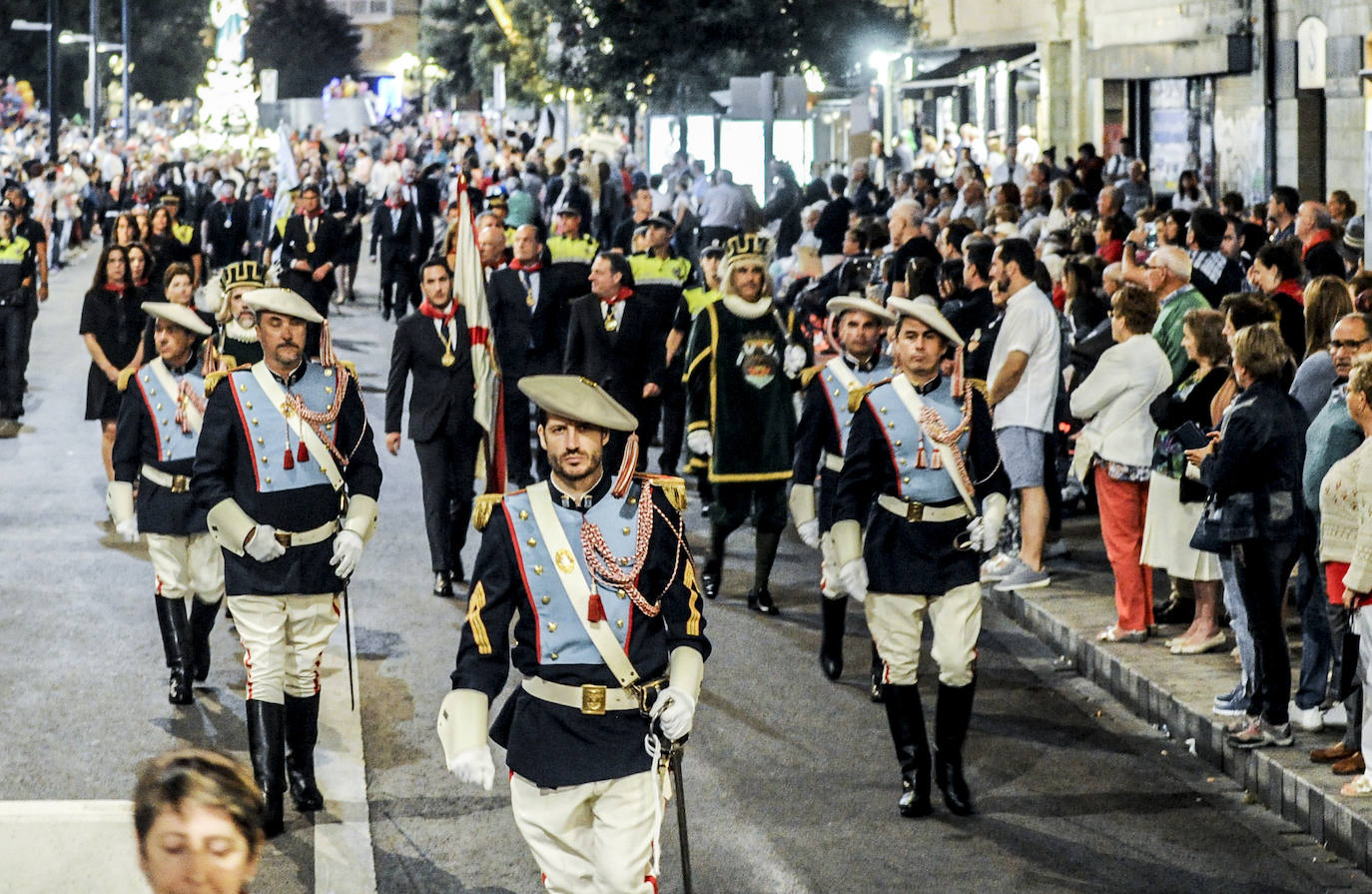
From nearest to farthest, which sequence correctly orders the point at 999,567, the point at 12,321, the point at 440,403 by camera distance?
the point at 440,403 → the point at 999,567 → the point at 12,321

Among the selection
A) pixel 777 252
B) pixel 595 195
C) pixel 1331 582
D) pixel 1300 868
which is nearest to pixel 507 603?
pixel 1300 868

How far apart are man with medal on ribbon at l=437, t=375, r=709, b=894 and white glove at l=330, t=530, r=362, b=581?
1.98 metres

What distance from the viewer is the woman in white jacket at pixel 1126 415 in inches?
421

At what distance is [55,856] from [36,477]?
1050 cm

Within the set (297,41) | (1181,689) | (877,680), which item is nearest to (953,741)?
(877,680)

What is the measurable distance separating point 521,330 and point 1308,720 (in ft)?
24.1

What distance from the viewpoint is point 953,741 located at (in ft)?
26.7

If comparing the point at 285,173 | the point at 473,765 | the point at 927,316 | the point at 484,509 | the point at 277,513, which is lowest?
the point at 473,765

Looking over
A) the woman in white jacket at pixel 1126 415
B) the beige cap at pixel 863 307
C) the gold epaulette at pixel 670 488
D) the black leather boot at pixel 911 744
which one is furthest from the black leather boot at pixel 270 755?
the woman in white jacket at pixel 1126 415

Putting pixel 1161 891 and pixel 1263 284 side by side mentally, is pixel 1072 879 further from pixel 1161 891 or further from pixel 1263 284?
pixel 1263 284

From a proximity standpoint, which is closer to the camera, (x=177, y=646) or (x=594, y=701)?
(x=594, y=701)

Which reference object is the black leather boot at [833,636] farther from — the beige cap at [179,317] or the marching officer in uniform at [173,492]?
the beige cap at [179,317]

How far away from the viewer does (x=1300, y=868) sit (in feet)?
24.8

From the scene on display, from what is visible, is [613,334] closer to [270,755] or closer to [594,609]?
[270,755]
